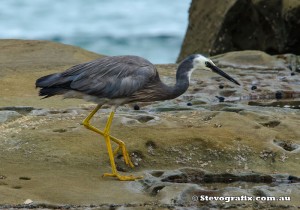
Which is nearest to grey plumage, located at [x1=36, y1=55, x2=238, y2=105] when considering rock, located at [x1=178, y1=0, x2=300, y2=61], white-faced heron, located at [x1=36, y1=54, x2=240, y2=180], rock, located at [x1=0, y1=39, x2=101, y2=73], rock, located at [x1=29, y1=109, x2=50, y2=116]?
white-faced heron, located at [x1=36, y1=54, x2=240, y2=180]

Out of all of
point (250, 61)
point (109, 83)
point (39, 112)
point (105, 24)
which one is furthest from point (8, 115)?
point (105, 24)

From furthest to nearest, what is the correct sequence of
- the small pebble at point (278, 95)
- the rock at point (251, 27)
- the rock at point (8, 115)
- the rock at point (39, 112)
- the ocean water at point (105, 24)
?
the ocean water at point (105, 24)
the rock at point (251, 27)
the small pebble at point (278, 95)
the rock at point (39, 112)
the rock at point (8, 115)

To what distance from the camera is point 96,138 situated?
7668 mm

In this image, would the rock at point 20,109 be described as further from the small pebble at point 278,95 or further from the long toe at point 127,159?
the small pebble at point 278,95

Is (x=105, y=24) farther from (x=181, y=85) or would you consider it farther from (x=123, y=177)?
(x=123, y=177)

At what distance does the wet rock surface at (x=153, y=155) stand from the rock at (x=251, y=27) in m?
3.76

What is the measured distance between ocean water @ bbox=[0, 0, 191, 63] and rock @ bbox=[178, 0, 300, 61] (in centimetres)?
933

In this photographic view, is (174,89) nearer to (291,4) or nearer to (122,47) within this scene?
(291,4)

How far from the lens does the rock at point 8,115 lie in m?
8.23

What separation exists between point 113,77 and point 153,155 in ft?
2.57

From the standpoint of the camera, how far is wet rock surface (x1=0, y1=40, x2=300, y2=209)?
6.35 meters

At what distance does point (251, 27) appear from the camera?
44.7ft

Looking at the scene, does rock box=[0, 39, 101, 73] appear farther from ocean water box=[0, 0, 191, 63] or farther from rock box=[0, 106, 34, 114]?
ocean water box=[0, 0, 191, 63]

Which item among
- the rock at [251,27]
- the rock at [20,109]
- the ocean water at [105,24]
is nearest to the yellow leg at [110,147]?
the rock at [20,109]
